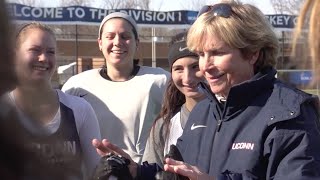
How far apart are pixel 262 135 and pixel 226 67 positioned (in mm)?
428

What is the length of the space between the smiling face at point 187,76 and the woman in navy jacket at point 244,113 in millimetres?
1070

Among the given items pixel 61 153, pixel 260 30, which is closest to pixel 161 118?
pixel 260 30

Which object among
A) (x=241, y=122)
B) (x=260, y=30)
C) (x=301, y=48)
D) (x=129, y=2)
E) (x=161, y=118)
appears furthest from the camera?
(x=129, y=2)

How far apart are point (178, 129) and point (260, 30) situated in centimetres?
129

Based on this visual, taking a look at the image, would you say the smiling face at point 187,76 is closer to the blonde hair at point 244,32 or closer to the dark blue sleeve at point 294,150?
the blonde hair at point 244,32

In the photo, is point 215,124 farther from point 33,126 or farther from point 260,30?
point 33,126

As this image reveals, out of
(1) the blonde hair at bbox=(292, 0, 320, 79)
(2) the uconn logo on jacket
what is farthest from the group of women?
(2) the uconn logo on jacket

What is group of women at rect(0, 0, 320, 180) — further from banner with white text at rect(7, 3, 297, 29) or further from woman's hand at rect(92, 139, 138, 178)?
banner with white text at rect(7, 3, 297, 29)

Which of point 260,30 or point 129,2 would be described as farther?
point 129,2

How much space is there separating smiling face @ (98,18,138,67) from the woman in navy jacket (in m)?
1.51

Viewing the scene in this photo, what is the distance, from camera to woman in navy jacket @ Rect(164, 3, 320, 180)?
2.27m

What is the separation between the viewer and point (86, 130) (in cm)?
355

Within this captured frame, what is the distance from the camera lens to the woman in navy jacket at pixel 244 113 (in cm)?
227

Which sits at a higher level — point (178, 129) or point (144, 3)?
point (144, 3)
